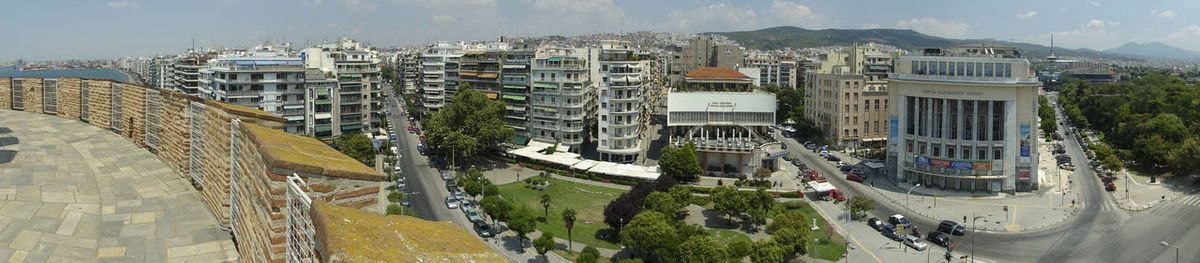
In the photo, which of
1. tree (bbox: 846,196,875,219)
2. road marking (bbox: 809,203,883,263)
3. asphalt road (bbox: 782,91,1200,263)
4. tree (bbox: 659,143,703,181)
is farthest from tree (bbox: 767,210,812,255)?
tree (bbox: 659,143,703,181)

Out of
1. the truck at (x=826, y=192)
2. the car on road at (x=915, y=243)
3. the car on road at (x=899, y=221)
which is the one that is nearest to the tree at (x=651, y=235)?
the car on road at (x=915, y=243)

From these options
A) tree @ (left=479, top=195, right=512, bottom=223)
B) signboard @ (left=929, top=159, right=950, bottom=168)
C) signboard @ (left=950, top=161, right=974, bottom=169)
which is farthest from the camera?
signboard @ (left=929, top=159, right=950, bottom=168)

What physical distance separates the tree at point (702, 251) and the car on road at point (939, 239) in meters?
13.1

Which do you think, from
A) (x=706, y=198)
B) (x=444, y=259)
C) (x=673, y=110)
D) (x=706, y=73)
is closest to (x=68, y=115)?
(x=444, y=259)

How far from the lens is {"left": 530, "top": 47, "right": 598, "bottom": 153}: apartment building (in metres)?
55.2

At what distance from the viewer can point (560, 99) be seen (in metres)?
55.7

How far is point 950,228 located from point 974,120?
37.4ft

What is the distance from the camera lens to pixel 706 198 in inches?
1537

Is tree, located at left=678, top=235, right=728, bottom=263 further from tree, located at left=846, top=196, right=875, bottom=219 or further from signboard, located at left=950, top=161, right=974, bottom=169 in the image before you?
signboard, located at left=950, top=161, right=974, bottom=169

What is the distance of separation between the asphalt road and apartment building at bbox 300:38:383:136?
133ft

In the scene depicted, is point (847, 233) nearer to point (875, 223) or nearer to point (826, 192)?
point (875, 223)

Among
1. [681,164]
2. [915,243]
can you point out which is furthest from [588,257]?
[681,164]

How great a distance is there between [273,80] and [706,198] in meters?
31.0

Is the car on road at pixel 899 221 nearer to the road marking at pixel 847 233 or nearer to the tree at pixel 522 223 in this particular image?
the road marking at pixel 847 233
